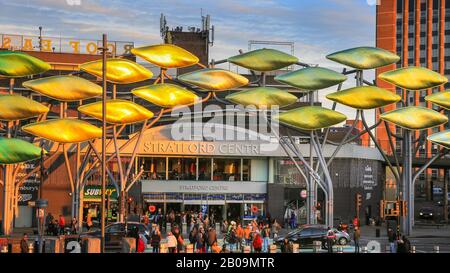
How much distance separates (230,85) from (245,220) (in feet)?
53.7

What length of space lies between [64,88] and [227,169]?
2142 cm

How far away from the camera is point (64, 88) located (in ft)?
172

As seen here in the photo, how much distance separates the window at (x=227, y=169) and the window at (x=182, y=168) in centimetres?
203

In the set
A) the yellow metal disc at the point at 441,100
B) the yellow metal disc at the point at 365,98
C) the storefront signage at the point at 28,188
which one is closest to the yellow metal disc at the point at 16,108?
the storefront signage at the point at 28,188

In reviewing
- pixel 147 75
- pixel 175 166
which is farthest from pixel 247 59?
pixel 175 166

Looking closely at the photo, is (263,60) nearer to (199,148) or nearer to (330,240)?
(199,148)

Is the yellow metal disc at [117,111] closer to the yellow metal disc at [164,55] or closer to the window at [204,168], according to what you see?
the yellow metal disc at [164,55]

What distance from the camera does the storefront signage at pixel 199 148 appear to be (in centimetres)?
6731

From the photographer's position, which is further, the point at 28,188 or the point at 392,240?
the point at 28,188

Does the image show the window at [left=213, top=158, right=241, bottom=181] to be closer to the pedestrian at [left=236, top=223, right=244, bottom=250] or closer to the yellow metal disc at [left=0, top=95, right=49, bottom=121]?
the yellow metal disc at [left=0, top=95, right=49, bottom=121]

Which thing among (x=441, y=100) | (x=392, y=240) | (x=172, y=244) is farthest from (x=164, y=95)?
(x=172, y=244)

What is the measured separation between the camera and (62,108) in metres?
53.9
